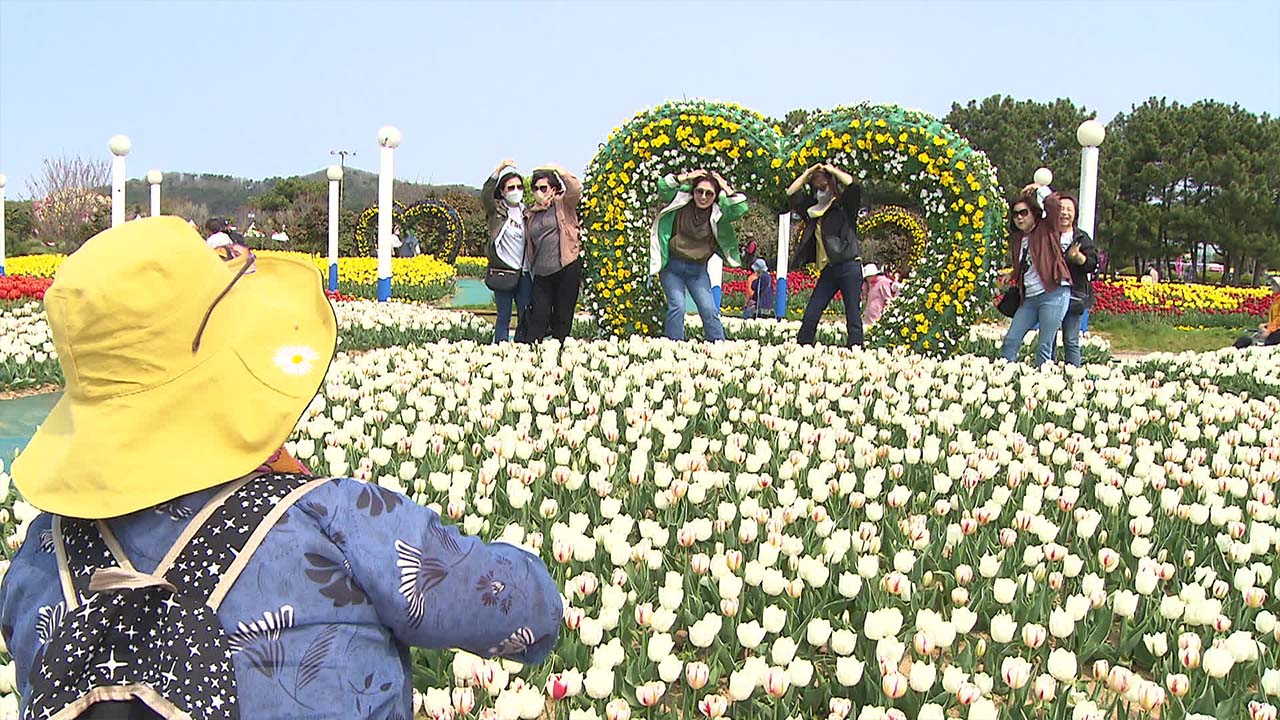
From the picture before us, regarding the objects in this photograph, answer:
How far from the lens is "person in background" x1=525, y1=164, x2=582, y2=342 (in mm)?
8180

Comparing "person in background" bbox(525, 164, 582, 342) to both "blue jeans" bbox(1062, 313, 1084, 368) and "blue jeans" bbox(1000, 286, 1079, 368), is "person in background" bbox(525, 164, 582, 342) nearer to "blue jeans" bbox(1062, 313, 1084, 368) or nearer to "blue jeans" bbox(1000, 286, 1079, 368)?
"blue jeans" bbox(1000, 286, 1079, 368)

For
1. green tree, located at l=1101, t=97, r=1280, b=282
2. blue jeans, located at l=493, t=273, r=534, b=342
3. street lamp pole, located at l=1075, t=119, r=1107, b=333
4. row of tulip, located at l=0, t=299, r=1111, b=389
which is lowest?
row of tulip, located at l=0, t=299, r=1111, b=389

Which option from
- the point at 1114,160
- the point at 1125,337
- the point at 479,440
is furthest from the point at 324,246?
the point at 479,440

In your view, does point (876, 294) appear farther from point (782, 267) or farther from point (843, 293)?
point (843, 293)

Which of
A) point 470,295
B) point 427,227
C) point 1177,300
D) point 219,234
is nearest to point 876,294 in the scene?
point 219,234

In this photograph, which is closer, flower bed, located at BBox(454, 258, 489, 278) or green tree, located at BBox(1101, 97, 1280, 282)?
flower bed, located at BBox(454, 258, 489, 278)

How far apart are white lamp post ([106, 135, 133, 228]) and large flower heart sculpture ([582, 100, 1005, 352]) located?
9424 mm

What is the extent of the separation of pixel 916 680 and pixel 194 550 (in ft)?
5.03

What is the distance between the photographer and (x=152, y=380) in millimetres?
1282

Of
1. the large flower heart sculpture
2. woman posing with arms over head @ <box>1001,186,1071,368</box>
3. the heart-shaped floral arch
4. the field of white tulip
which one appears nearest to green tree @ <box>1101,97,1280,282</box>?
the heart-shaped floral arch

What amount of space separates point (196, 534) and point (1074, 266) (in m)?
7.88

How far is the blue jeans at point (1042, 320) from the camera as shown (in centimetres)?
764

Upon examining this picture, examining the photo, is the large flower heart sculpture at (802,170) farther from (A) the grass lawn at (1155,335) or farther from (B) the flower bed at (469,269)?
(B) the flower bed at (469,269)

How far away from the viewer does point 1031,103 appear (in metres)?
45.2
